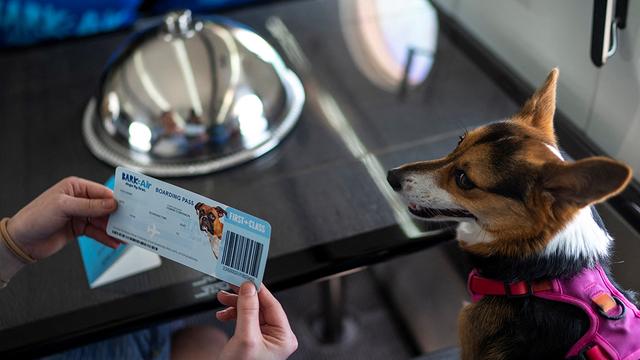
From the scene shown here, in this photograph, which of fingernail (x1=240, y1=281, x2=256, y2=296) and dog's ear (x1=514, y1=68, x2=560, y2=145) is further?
dog's ear (x1=514, y1=68, x2=560, y2=145)

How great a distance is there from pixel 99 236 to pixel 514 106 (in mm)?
824

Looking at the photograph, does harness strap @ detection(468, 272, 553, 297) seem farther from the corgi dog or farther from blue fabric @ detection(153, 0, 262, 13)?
blue fabric @ detection(153, 0, 262, 13)

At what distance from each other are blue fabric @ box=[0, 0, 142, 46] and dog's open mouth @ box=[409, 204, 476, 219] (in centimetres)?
103

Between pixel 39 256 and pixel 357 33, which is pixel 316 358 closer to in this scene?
pixel 39 256

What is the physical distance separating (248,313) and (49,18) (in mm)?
1127

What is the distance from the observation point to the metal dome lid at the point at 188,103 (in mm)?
1131

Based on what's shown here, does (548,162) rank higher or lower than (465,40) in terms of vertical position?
higher

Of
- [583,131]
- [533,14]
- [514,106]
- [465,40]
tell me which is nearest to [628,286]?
[583,131]

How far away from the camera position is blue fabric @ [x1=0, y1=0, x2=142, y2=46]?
57.9 inches

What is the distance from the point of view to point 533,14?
120 cm

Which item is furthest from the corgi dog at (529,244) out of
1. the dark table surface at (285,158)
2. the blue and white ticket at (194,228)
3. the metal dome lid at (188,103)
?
the metal dome lid at (188,103)

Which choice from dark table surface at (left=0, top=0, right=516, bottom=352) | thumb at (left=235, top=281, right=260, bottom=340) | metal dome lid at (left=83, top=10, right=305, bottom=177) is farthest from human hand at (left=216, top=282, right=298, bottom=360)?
metal dome lid at (left=83, top=10, right=305, bottom=177)

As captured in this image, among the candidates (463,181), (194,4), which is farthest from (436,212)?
(194,4)

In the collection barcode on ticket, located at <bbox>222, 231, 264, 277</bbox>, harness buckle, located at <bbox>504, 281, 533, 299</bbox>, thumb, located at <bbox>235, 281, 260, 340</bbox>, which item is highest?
barcode on ticket, located at <bbox>222, 231, 264, 277</bbox>
